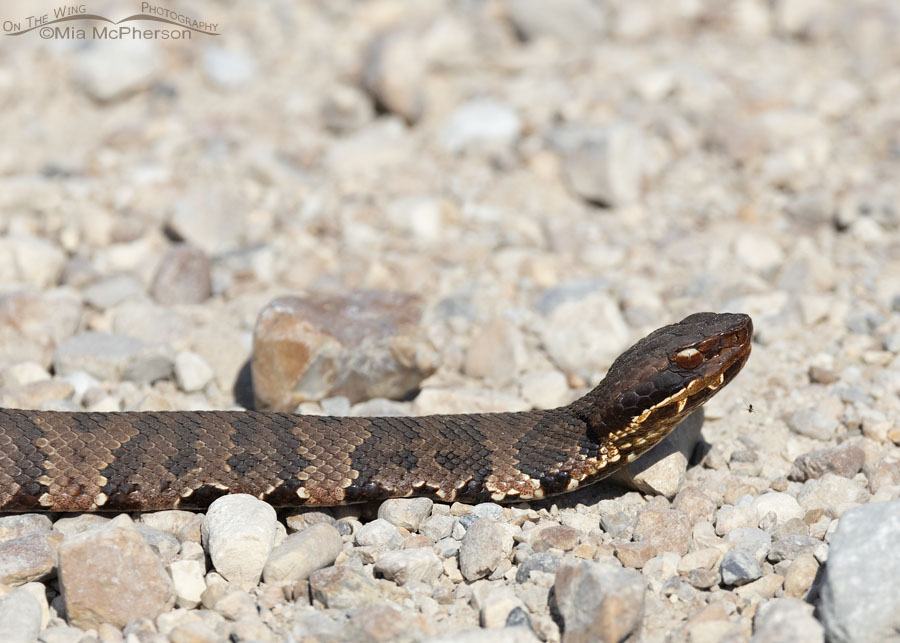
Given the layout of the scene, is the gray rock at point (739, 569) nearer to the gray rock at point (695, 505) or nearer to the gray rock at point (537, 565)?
the gray rock at point (695, 505)

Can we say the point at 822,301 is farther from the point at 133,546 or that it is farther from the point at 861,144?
the point at 133,546

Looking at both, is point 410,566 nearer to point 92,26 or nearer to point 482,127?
point 482,127

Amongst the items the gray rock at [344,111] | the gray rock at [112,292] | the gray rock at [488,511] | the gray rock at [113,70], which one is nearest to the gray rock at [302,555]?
the gray rock at [488,511]

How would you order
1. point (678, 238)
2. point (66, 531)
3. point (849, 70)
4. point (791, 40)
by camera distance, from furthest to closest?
point (791, 40), point (849, 70), point (678, 238), point (66, 531)

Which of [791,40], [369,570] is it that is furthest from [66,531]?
[791,40]

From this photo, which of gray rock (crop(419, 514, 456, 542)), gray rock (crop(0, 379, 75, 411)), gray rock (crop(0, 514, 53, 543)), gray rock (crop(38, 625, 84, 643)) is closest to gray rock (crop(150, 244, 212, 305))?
gray rock (crop(0, 379, 75, 411))

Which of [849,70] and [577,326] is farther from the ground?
[849,70]

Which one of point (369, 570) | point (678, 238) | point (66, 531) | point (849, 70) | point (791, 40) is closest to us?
point (369, 570)
